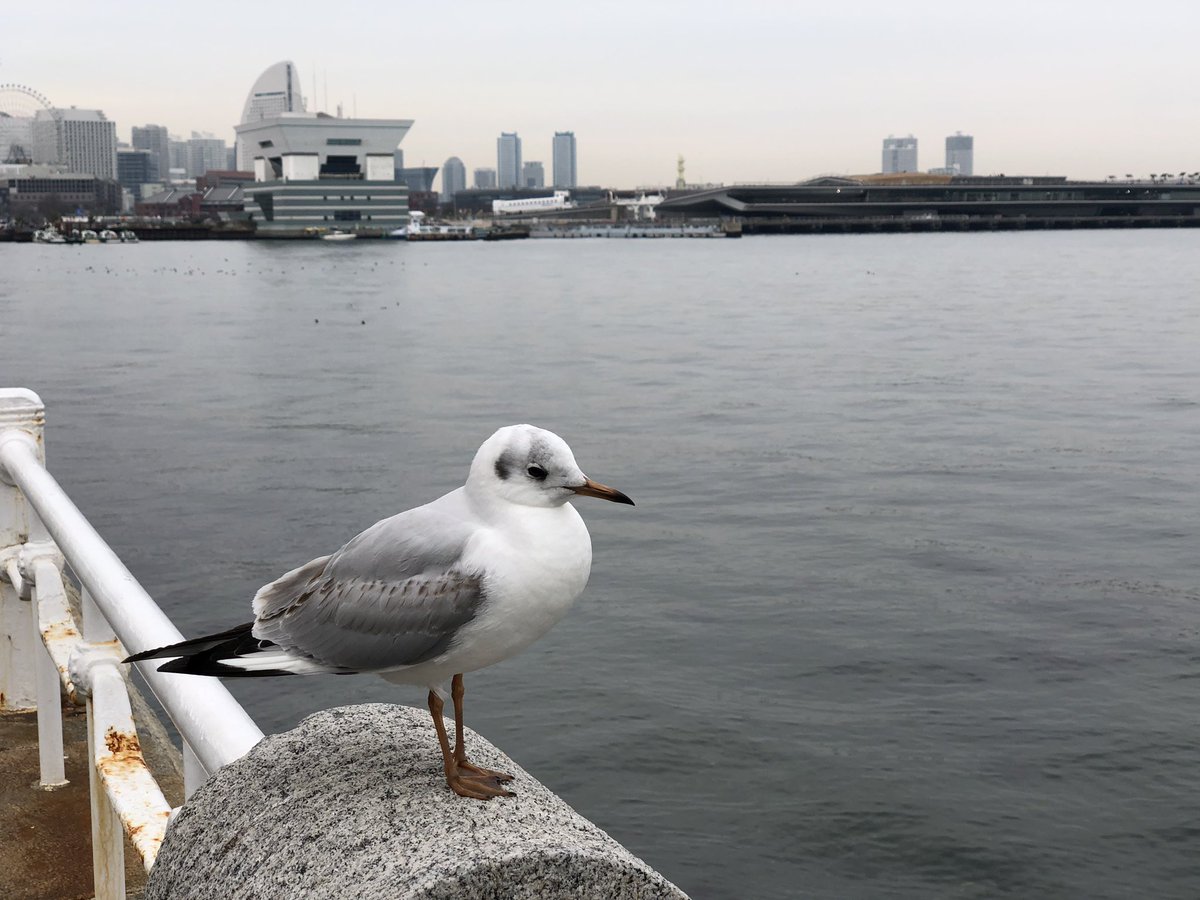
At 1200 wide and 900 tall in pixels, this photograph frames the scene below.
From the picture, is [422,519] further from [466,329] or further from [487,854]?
[466,329]

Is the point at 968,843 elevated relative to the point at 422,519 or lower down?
lower down

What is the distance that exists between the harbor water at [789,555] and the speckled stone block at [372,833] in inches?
203

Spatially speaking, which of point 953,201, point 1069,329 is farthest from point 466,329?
point 953,201

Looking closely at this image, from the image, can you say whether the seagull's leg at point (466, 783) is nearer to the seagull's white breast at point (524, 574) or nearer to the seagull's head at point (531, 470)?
the seagull's white breast at point (524, 574)

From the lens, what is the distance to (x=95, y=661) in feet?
7.86

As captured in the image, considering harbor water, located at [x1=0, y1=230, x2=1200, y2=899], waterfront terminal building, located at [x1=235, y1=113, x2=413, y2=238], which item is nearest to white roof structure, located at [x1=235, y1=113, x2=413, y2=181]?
waterfront terminal building, located at [x1=235, y1=113, x2=413, y2=238]

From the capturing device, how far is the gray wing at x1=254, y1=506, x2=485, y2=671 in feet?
5.24

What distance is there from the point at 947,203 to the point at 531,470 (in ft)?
441

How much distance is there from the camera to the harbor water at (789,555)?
694cm

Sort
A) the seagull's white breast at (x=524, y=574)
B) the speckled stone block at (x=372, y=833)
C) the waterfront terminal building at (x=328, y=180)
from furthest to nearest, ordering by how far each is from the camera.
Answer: the waterfront terminal building at (x=328, y=180)
the seagull's white breast at (x=524, y=574)
the speckled stone block at (x=372, y=833)

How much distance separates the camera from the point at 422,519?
1.68 m

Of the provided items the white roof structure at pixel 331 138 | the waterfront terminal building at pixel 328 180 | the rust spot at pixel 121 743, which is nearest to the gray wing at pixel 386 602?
the rust spot at pixel 121 743

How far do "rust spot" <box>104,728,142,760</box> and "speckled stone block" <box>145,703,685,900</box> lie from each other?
2.23 feet

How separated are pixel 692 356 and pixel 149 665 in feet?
79.7
